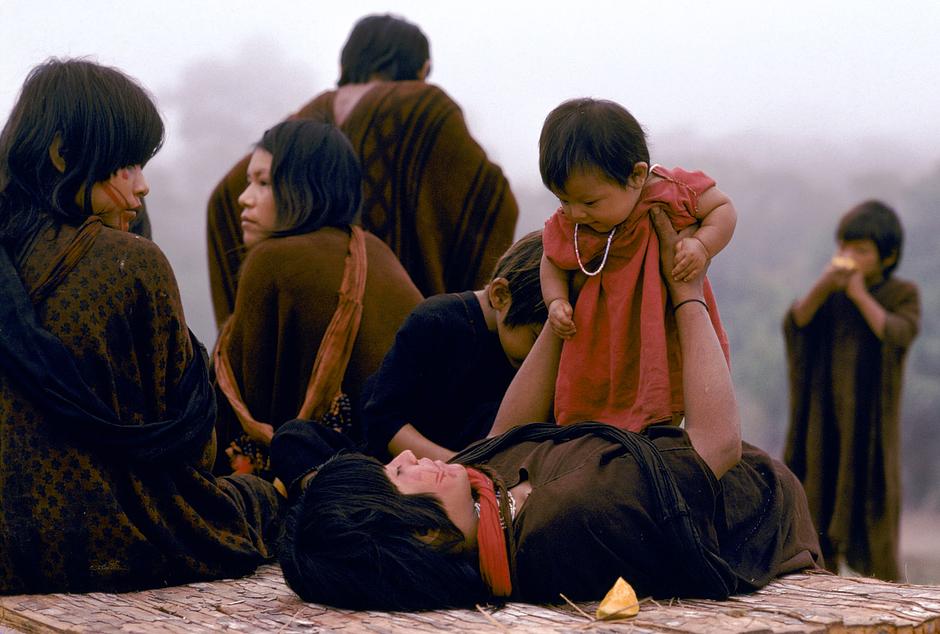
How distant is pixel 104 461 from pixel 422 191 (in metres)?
2.39

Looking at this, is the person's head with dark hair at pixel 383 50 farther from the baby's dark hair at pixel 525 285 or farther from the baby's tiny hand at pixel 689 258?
the baby's tiny hand at pixel 689 258

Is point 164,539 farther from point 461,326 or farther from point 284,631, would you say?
point 461,326

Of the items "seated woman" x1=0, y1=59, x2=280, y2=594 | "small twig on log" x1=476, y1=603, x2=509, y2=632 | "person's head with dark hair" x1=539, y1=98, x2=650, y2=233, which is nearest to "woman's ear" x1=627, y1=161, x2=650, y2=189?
"person's head with dark hair" x1=539, y1=98, x2=650, y2=233

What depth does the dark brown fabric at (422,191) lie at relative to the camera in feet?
17.5

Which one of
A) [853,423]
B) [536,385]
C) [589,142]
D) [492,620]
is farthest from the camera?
[853,423]

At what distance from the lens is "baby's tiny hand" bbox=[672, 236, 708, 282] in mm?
3254

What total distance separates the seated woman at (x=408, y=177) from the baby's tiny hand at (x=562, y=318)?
199 centimetres

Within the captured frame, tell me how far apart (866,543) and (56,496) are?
5.15 m

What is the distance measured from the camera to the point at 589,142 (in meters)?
3.14

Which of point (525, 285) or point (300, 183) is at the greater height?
point (300, 183)

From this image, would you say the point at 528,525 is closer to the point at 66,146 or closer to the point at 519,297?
the point at 519,297

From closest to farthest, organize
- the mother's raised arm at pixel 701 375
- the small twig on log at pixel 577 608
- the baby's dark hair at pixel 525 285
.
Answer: the small twig on log at pixel 577 608
the mother's raised arm at pixel 701 375
the baby's dark hair at pixel 525 285

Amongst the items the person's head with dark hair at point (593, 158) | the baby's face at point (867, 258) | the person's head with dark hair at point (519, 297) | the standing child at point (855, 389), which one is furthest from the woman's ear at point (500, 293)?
the baby's face at point (867, 258)

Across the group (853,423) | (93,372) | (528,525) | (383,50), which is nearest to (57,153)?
(93,372)
